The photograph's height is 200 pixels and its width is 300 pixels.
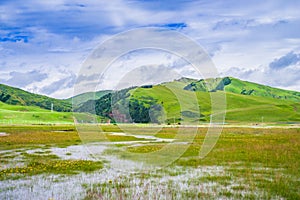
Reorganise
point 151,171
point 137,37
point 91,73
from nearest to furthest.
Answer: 1. point 151,171
2. point 91,73
3. point 137,37

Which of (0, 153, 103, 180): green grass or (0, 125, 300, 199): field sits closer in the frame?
(0, 125, 300, 199): field

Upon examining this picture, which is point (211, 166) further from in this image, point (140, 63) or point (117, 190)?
point (140, 63)

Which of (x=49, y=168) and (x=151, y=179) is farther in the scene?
(x=49, y=168)

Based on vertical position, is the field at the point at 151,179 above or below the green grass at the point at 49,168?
below

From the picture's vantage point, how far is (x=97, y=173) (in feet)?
71.0

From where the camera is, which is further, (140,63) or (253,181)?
(140,63)

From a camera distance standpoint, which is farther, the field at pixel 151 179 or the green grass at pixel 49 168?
the green grass at pixel 49 168

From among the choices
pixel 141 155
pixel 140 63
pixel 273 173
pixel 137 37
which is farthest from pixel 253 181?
pixel 140 63

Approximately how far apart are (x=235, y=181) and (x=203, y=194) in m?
3.65

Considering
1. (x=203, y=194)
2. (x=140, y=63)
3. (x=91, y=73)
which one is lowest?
(x=203, y=194)

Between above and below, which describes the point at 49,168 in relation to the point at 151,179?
above

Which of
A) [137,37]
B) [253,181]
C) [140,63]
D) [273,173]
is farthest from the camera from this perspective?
[140,63]

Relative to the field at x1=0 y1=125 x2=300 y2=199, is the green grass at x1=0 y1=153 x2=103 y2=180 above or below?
above

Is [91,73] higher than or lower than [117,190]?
higher
